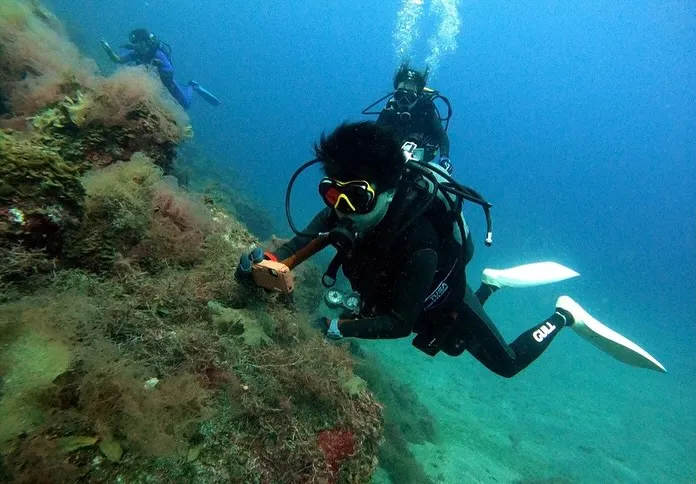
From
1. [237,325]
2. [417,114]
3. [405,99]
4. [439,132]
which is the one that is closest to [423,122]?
[417,114]

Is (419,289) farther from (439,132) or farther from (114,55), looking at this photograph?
(114,55)

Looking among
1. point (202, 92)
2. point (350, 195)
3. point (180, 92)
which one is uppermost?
point (202, 92)

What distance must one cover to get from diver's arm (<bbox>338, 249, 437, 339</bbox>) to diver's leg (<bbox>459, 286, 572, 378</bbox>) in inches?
72.6

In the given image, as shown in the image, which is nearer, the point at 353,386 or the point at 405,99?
the point at 353,386

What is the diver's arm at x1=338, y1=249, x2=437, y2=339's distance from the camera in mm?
3391

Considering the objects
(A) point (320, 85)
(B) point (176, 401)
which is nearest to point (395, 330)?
(B) point (176, 401)

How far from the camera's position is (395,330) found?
11.5 feet

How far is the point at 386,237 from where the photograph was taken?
3512 mm

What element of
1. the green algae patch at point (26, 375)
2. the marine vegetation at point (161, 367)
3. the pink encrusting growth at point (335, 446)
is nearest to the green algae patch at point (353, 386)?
the marine vegetation at point (161, 367)

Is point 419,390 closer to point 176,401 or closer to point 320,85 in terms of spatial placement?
point 176,401

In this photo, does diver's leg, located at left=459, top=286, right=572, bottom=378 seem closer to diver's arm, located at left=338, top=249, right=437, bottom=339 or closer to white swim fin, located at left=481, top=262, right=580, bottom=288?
white swim fin, located at left=481, top=262, right=580, bottom=288

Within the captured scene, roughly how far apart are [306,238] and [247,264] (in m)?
0.92

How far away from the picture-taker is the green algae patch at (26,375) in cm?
171

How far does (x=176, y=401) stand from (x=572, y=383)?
25.4m
